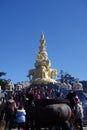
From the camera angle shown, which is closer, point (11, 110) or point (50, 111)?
point (50, 111)

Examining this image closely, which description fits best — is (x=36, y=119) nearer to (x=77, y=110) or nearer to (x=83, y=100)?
(x=77, y=110)

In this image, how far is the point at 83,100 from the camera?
20.0 meters

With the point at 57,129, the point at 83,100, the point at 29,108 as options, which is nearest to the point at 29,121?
the point at 29,108

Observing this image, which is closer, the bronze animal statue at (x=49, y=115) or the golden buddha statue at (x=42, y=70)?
the bronze animal statue at (x=49, y=115)

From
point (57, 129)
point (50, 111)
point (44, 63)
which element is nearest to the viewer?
point (50, 111)

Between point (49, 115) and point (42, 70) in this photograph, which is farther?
point (42, 70)

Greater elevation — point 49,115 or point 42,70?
point 42,70

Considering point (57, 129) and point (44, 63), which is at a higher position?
point (44, 63)

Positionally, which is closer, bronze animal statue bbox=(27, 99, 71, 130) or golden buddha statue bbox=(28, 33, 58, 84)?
bronze animal statue bbox=(27, 99, 71, 130)

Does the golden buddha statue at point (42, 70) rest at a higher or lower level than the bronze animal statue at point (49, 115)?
higher

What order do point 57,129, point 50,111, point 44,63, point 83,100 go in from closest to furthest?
point 50,111 < point 57,129 < point 83,100 < point 44,63

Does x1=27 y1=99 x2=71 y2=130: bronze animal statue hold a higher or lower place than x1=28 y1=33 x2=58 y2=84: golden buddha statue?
lower

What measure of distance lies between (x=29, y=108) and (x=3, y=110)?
107 inches

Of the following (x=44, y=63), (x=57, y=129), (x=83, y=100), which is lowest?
(x=57, y=129)
